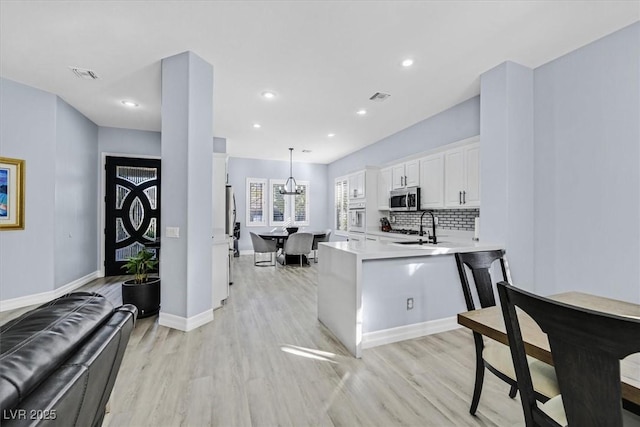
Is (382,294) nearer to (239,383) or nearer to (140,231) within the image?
(239,383)

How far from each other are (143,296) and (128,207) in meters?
3.05

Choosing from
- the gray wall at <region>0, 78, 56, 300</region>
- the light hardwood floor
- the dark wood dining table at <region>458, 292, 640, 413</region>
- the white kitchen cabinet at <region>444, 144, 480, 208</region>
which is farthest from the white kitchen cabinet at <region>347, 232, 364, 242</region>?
the gray wall at <region>0, 78, 56, 300</region>

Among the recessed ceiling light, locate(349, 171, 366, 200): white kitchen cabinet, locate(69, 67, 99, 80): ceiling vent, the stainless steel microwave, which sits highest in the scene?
the recessed ceiling light

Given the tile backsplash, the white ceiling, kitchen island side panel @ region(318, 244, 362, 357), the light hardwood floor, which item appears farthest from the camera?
the tile backsplash

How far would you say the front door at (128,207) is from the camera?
538cm

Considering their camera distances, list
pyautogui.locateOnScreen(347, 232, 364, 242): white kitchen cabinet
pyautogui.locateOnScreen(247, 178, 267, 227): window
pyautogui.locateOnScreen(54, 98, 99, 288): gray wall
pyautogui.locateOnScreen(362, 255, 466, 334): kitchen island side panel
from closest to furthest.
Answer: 1. pyautogui.locateOnScreen(362, 255, 466, 334): kitchen island side panel
2. pyautogui.locateOnScreen(54, 98, 99, 288): gray wall
3. pyautogui.locateOnScreen(347, 232, 364, 242): white kitchen cabinet
4. pyautogui.locateOnScreen(247, 178, 267, 227): window

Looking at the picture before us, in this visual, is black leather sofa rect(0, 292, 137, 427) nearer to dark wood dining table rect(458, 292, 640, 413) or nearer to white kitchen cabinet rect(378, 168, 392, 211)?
dark wood dining table rect(458, 292, 640, 413)

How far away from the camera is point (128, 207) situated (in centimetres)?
552

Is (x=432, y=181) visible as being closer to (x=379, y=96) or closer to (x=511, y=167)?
(x=511, y=167)

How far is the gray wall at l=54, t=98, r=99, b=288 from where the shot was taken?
4.12 m

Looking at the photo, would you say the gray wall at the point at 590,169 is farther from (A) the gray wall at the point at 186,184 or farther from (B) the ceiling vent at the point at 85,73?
(B) the ceiling vent at the point at 85,73

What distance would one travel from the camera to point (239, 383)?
2.06 meters

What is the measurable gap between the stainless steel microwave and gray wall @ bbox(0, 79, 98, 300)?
541cm

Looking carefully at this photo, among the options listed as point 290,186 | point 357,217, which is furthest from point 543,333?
point 290,186
